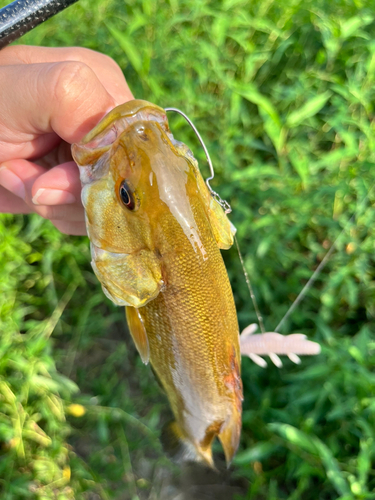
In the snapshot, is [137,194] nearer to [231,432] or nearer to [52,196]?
[52,196]

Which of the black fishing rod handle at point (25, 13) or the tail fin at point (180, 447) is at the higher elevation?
the black fishing rod handle at point (25, 13)

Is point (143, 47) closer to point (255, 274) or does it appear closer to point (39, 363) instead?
point (255, 274)

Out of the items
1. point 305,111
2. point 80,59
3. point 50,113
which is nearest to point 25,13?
point 50,113

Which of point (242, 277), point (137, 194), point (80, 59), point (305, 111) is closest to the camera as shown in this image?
point (137, 194)

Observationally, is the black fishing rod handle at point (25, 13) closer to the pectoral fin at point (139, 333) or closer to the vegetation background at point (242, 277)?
the vegetation background at point (242, 277)

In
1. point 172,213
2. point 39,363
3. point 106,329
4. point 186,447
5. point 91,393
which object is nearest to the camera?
point 172,213

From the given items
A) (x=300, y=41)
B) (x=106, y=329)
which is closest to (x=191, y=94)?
(x=300, y=41)

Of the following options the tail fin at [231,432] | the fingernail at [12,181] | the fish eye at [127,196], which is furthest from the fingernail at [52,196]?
the tail fin at [231,432]
